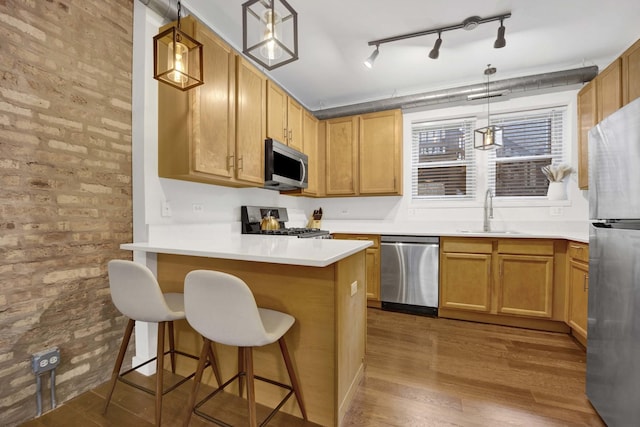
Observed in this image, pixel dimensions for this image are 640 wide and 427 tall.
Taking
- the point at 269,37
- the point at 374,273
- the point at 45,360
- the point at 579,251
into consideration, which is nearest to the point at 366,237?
the point at 374,273

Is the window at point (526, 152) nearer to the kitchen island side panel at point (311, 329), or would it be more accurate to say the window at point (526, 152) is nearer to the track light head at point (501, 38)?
the track light head at point (501, 38)

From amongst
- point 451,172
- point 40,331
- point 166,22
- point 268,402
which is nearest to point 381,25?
point 166,22

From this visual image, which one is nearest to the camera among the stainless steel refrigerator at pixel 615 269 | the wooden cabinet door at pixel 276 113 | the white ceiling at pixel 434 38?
the stainless steel refrigerator at pixel 615 269

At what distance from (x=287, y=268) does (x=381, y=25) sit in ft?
7.23

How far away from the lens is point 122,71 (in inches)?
75.8

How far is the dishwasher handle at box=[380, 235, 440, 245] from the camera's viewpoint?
302 cm

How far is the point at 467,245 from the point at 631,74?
184 centimetres

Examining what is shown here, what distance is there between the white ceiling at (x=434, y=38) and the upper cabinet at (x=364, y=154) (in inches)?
17.9

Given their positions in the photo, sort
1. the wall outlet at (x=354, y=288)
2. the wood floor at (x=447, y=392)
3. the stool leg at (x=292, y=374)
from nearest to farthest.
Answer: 1. the stool leg at (x=292, y=374)
2. the wood floor at (x=447, y=392)
3. the wall outlet at (x=354, y=288)

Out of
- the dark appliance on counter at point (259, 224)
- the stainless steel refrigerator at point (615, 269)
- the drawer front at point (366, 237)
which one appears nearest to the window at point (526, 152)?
the drawer front at point (366, 237)

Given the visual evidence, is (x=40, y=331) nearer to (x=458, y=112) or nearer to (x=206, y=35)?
(x=206, y=35)

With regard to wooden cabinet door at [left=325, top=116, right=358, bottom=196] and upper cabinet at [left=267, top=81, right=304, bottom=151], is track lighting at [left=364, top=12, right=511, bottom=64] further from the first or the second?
wooden cabinet door at [left=325, top=116, right=358, bottom=196]

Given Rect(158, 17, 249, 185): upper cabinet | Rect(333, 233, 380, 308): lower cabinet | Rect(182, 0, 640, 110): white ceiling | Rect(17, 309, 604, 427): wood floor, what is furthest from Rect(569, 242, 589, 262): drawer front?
Rect(158, 17, 249, 185): upper cabinet

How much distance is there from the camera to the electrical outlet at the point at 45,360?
1512mm
